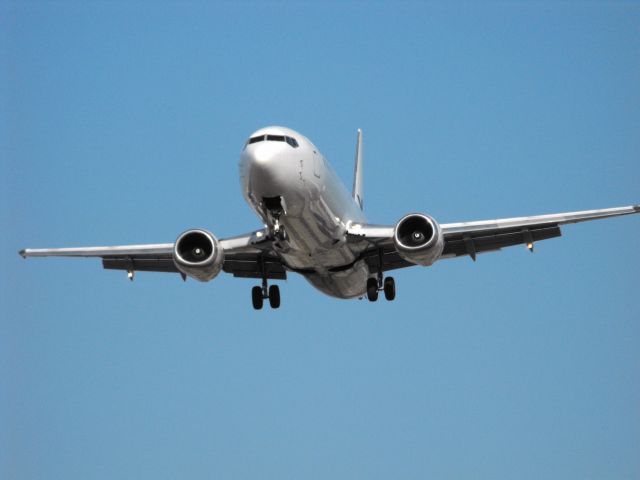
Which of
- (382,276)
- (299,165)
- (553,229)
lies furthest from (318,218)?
(553,229)

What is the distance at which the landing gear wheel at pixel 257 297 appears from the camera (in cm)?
4125

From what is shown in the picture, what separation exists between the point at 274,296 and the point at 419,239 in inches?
286

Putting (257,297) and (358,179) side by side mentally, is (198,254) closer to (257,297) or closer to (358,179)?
(257,297)

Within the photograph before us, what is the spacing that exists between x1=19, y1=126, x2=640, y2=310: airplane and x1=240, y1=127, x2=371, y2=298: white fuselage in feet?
0.10

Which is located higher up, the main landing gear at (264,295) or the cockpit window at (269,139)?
the cockpit window at (269,139)

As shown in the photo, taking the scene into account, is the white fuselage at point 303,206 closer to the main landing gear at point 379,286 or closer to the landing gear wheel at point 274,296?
the main landing gear at point 379,286

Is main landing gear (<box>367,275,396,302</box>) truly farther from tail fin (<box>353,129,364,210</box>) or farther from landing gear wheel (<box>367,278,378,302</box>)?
tail fin (<box>353,129,364,210</box>)

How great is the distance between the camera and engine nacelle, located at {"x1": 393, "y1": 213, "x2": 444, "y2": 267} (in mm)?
36344

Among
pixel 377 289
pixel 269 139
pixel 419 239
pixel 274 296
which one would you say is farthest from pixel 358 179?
pixel 269 139

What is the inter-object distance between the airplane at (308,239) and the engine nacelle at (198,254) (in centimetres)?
3

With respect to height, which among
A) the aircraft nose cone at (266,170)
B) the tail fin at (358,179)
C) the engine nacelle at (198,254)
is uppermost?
the tail fin at (358,179)

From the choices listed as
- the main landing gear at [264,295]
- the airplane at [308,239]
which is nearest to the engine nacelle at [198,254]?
the airplane at [308,239]

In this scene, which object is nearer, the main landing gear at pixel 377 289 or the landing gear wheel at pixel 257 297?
the main landing gear at pixel 377 289

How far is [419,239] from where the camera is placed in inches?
1457
